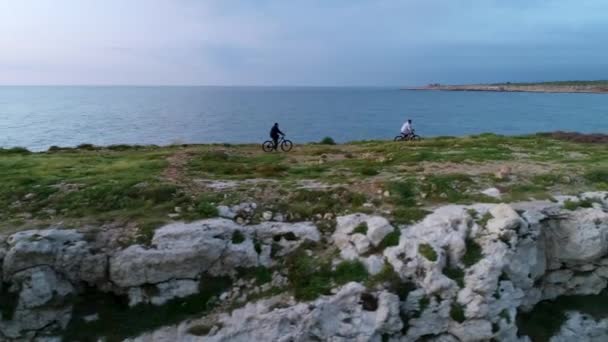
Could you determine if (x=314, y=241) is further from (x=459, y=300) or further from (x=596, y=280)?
(x=596, y=280)

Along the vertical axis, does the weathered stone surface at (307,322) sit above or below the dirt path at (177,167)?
below

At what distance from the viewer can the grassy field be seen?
18.6m

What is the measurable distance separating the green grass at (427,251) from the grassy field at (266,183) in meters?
1.62

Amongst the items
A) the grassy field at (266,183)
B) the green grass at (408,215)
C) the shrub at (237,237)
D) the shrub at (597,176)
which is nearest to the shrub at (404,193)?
the grassy field at (266,183)

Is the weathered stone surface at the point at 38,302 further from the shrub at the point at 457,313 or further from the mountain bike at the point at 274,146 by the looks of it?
the mountain bike at the point at 274,146

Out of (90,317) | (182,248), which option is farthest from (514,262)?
(90,317)

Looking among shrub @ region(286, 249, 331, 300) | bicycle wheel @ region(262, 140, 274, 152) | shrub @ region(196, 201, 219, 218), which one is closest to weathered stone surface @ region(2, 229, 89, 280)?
shrub @ region(196, 201, 219, 218)

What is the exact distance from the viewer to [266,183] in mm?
22094

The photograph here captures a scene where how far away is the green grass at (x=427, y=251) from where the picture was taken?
1656cm

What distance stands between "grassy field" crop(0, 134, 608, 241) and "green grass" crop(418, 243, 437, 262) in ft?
5.33

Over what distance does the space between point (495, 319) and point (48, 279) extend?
1633cm

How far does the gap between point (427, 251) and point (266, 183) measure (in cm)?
895

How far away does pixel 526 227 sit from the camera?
18109mm

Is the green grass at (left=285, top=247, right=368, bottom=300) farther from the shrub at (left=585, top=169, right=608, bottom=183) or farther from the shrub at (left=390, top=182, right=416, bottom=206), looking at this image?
the shrub at (left=585, top=169, right=608, bottom=183)
